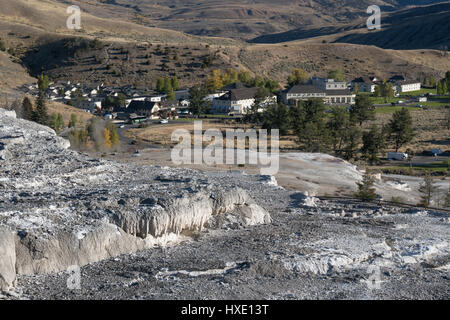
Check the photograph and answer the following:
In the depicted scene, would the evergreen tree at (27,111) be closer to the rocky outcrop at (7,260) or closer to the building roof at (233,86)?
the building roof at (233,86)

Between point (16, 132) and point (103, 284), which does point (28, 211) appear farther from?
point (16, 132)

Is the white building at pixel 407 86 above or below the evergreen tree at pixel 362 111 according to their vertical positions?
above

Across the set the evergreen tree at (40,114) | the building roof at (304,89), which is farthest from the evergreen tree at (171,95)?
the evergreen tree at (40,114)

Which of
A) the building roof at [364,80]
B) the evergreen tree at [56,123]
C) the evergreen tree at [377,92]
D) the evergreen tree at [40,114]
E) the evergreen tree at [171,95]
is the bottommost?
the evergreen tree at [56,123]

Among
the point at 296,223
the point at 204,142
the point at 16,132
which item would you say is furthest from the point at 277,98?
the point at 296,223

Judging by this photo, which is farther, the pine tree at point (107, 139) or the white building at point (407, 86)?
the white building at point (407, 86)

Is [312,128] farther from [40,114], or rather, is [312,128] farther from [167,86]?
[167,86]

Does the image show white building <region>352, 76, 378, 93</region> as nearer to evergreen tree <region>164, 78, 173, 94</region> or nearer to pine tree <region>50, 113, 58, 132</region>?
evergreen tree <region>164, 78, 173, 94</region>

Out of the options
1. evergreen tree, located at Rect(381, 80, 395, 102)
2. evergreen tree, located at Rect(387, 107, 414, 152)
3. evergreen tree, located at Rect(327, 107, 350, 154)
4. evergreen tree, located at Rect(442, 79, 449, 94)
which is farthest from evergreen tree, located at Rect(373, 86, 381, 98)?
evergreen tree, located at Rect(387, 107, 414, 152)
